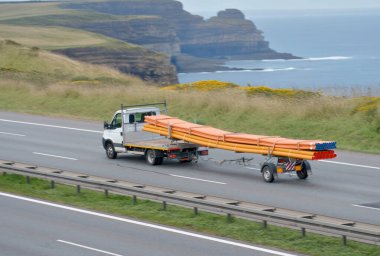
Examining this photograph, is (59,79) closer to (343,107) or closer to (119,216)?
(343,107)

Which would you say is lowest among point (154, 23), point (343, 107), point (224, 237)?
point (224, 237)

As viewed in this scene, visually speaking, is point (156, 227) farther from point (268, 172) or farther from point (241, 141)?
point (241, 141)

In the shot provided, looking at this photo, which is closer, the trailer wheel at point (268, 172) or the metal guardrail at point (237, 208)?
the metal guardrail at point (237, 208)

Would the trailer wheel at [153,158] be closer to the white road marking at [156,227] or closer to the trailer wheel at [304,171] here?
the trailer wheel at [304,171]

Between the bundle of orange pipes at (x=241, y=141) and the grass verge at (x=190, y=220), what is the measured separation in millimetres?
4903

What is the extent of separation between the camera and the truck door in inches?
1161

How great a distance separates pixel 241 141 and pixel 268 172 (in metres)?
1.84

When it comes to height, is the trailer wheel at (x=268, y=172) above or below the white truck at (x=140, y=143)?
below

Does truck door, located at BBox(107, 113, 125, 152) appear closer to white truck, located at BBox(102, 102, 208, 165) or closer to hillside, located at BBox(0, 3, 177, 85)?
white truck, located at BBox(102, 102, 208, 165)

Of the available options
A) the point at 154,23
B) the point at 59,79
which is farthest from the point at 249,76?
the point at 59,79

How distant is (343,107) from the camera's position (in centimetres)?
3541

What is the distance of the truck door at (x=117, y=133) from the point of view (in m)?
29.5

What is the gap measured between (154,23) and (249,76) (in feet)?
102

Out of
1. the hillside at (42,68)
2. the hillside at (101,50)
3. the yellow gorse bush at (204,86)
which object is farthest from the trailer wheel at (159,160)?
the hillside at (101,50)
